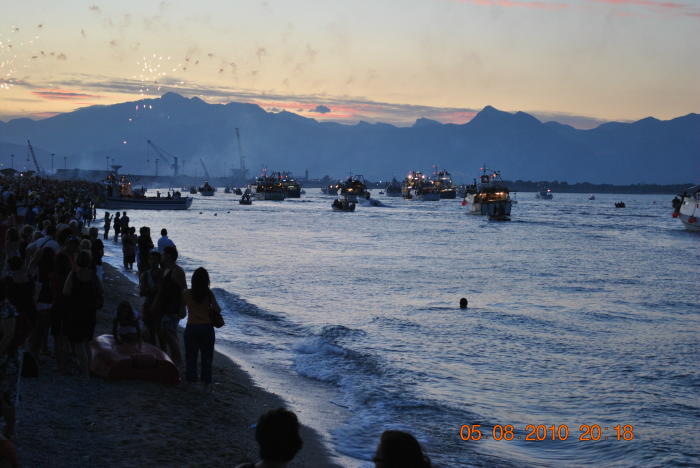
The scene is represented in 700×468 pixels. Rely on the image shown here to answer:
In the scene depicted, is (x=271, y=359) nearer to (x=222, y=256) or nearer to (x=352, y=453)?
(x=352, y=453)

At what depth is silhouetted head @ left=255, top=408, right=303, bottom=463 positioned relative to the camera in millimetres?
4137

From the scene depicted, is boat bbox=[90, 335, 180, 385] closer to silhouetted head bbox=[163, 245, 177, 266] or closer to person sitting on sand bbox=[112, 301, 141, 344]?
person sitting on sand bbox=[112, 301, 141, 344]

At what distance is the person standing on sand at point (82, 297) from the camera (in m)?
10.5

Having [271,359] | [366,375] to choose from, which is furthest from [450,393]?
[271,359]

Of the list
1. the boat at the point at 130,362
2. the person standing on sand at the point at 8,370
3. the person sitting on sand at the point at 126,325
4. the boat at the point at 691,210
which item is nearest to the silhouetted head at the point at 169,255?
the person sitting on sand at the point at 126,325

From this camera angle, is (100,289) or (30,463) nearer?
(30,463)

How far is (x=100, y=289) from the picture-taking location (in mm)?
Answer: 10867

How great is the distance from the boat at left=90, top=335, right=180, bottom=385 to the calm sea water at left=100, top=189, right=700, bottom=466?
2721 mm

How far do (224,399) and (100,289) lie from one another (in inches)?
116

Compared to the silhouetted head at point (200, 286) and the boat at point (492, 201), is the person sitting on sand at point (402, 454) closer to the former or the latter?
the silhouetted head at point (200, 286)

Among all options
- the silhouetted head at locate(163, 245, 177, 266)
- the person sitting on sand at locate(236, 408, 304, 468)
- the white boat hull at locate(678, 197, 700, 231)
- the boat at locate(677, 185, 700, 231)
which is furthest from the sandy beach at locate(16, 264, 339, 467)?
the white boat hull at locate(678, 197, 700, 231)

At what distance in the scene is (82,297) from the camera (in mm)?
10609
